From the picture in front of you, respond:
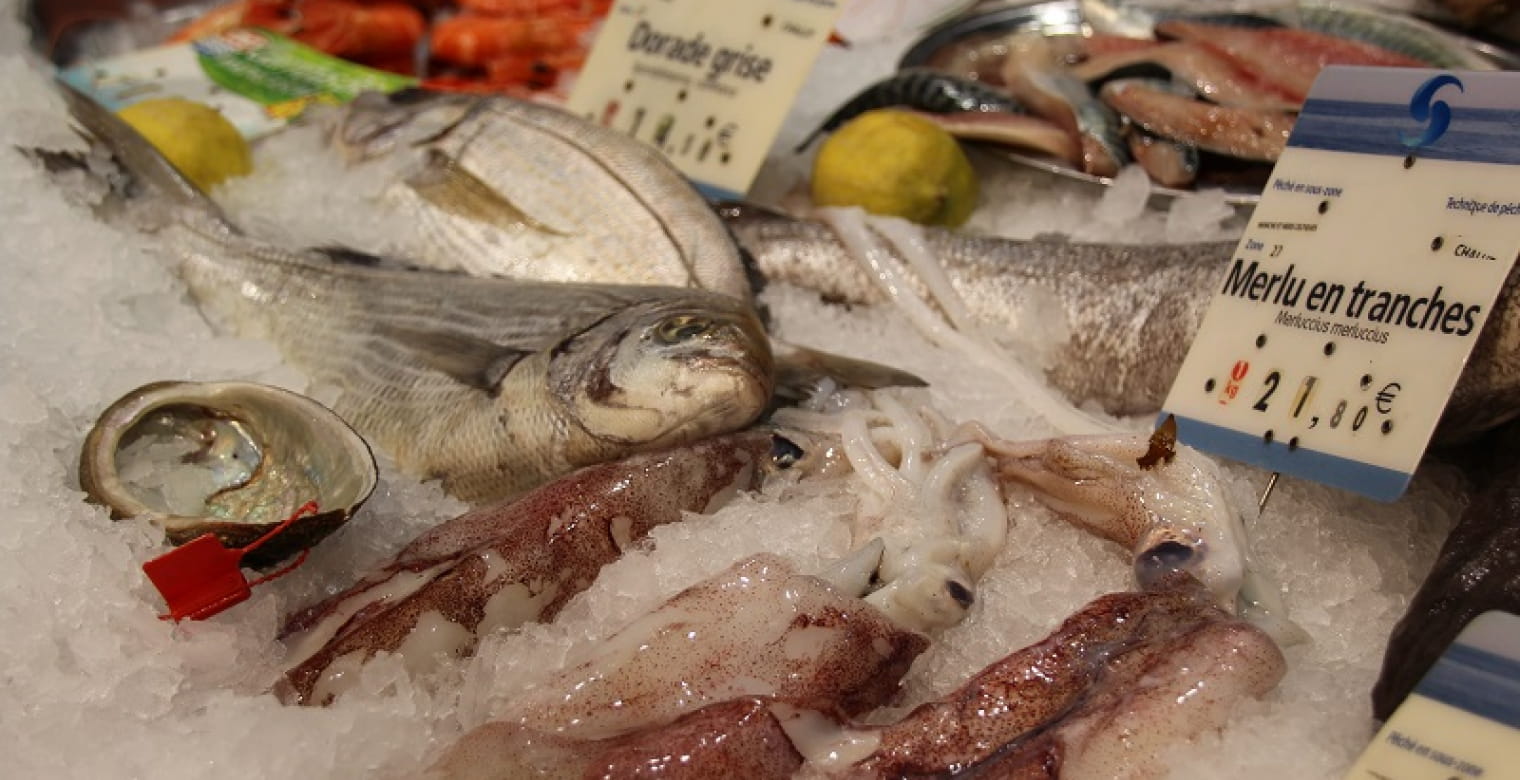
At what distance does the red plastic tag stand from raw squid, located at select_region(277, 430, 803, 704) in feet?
0.33

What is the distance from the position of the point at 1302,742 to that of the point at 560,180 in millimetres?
2171

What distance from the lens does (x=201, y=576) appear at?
1640mm

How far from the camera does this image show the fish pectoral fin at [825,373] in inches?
85.3

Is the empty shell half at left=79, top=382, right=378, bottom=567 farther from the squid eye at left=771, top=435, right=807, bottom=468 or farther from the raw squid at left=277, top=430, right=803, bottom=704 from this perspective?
the squid eye at left=771, top=435, right=807, bottom=468

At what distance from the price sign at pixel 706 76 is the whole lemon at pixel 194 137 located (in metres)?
0.96

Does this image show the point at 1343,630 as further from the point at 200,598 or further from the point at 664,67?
the point at 664,67

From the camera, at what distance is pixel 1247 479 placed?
1994 mm

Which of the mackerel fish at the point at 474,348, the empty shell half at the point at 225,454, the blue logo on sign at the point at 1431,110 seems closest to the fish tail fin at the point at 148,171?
the mackerel fish at the point at 474,348

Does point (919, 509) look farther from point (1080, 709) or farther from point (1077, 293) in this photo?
point (1077, 293)

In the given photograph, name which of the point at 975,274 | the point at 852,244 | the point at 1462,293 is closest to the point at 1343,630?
the point at 1462,293

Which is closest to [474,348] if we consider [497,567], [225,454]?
[225,454]

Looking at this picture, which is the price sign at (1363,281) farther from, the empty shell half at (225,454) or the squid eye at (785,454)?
the empty shell half at (225,454)

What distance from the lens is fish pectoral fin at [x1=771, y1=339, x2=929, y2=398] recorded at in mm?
2166

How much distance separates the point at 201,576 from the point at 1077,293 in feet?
5.82
